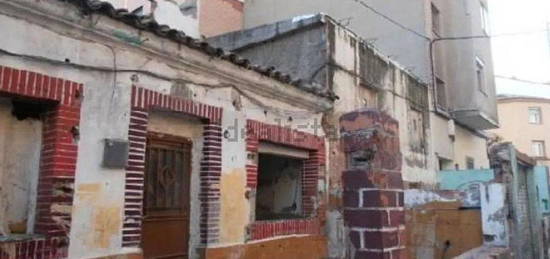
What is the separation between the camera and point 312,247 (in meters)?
8.70

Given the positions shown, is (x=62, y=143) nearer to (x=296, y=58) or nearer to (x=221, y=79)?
(x=221, y=79)

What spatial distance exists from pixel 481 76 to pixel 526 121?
1043 inches

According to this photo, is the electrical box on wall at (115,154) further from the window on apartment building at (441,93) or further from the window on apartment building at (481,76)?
the window on apartment building at (481,76)

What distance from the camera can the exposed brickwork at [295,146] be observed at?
24.4ft

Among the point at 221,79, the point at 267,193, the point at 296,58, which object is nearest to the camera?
the point at 221,79

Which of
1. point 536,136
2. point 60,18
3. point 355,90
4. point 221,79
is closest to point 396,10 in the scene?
point 355,90

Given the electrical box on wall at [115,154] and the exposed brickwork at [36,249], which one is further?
the electrical box on wall at [115,154]

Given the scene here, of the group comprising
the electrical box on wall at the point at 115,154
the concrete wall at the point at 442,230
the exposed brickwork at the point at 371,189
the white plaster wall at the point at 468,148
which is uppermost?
the white plaster wall at the point at 468,148

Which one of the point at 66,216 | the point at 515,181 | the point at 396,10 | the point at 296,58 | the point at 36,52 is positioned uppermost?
the point at 396,10

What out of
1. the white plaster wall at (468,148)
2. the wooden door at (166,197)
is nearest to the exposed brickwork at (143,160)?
the wooden door at (166,197)

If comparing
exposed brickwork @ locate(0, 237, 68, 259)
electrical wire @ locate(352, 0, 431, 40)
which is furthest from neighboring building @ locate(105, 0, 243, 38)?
exposed brickwork @ locate(0, 237, 68, 259)

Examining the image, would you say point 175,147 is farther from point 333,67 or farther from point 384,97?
point 384,97

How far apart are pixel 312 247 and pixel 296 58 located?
3720 millimetres

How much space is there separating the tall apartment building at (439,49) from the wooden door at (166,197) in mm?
7825
